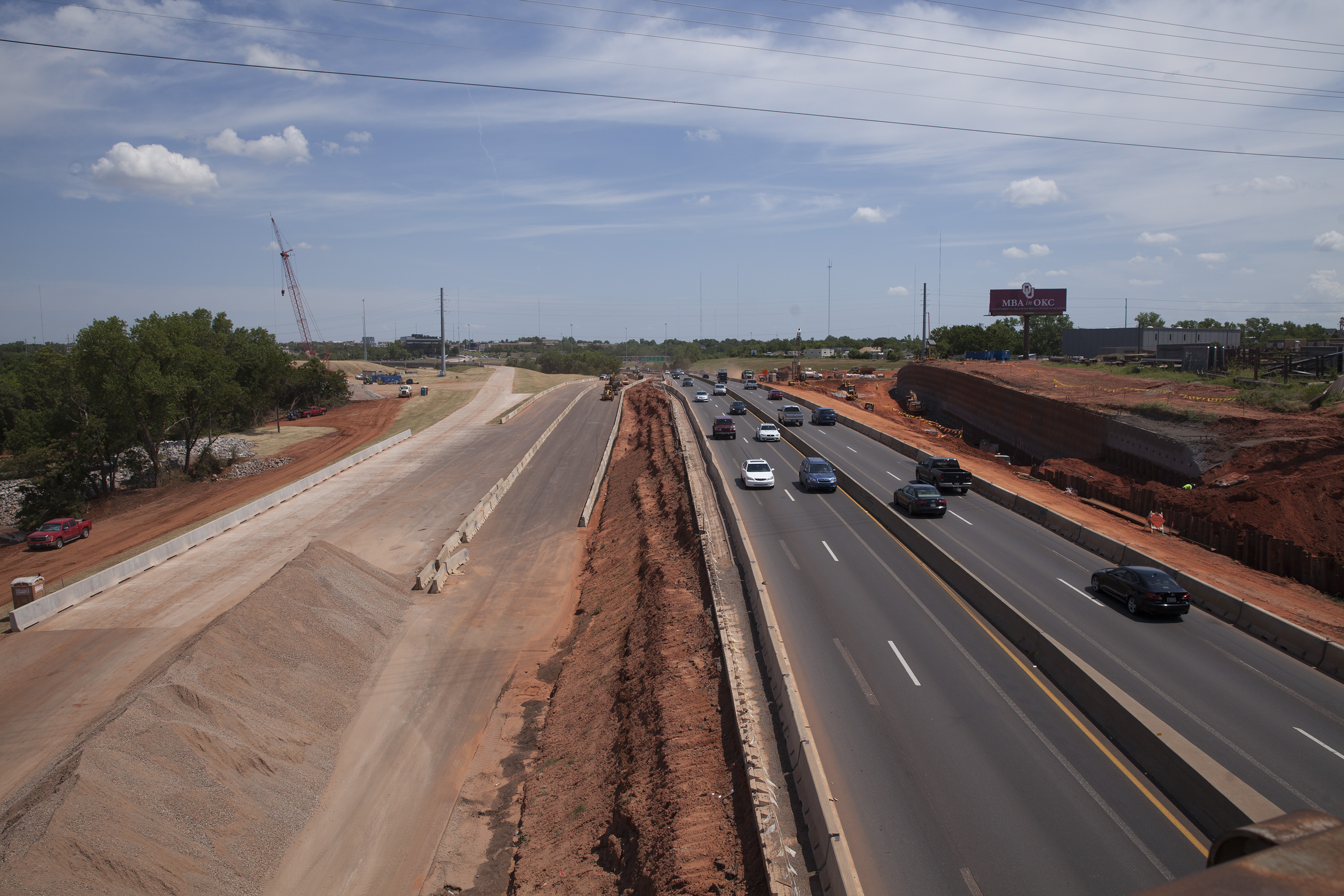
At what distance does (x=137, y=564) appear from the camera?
29.0 meters

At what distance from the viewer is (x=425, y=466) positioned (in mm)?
53969

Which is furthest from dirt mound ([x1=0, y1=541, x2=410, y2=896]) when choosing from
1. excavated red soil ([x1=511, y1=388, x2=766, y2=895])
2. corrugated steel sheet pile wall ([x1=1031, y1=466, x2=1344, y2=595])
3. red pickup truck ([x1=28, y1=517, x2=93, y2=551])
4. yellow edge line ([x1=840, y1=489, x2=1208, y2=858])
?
corrugated steel sheet pile wall ([x1=1031, y1=466, x2=1344, y2=595])

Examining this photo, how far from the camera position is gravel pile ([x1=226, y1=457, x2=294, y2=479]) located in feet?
200

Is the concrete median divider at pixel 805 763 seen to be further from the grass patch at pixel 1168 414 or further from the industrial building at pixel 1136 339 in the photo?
the industrial building at pixel 1136 339

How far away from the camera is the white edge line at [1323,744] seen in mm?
13289

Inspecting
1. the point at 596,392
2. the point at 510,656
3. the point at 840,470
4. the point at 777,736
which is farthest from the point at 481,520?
the point at 596,392

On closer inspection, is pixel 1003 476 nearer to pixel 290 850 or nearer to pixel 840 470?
pixel 840 470

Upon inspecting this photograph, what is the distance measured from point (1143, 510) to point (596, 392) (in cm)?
8003

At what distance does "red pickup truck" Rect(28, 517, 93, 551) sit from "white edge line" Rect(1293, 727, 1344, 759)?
56157 mm

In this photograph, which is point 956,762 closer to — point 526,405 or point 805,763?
point 805,763

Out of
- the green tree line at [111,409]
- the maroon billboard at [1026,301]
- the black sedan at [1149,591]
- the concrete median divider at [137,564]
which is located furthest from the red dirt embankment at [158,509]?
the maroon billboard at [1026,301]

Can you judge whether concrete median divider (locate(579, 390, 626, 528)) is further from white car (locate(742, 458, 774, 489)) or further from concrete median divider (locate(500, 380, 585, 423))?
concrete median divider (locate(500, 380, 585, 423))

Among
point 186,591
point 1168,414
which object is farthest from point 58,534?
point 1168,414

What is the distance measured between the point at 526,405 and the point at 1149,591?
74663 millimetres
